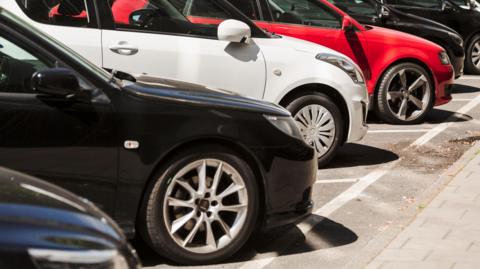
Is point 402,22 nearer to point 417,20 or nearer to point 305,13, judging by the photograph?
point 417,20

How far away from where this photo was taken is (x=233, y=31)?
28.2 feet

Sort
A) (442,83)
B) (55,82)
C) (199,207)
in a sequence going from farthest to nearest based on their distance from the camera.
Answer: (442,83)
(199,207)
(55,82)

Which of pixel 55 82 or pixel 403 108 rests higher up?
pixel 55 82

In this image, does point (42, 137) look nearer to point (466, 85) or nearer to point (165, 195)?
point (165, 195)

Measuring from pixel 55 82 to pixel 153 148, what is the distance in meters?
0.69

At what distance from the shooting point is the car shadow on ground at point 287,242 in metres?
6.29

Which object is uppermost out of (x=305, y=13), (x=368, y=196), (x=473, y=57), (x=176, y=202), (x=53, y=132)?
(x=53, y=132)

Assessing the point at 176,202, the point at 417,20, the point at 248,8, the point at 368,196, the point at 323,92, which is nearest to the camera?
the point at 176,202

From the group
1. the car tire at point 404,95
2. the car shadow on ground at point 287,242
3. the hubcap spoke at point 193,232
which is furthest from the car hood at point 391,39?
the hubcap spoke at point 193,232

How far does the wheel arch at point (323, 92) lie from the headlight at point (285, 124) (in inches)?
108

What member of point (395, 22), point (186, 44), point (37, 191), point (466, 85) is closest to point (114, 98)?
point (37, 191)

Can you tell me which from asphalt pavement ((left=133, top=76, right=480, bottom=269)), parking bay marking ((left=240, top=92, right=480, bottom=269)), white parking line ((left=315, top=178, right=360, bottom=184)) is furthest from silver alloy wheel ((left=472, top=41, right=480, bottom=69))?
white parking line ((left=315, top=178, right=360, bottom=184))

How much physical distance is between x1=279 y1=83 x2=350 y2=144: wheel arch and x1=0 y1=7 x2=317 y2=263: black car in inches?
112

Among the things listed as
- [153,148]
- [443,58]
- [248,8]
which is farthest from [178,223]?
[443,58]
